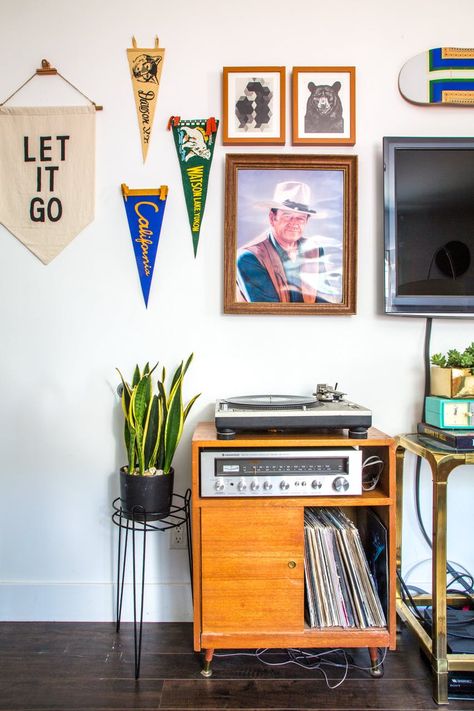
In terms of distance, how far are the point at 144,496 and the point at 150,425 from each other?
0.80ft

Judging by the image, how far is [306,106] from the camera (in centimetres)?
175

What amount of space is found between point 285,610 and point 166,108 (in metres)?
1.81

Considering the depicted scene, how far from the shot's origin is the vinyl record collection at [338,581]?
1.41 metres

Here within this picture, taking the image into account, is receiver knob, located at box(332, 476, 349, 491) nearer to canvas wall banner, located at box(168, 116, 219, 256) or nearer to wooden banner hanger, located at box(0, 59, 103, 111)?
canvas wall banner, located at box(168, 116, 219, 256)

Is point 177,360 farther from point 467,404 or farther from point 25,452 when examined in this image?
point 467,404

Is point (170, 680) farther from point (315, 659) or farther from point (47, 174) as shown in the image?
point (47, 174)

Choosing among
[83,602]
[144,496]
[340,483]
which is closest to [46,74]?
[144,496]

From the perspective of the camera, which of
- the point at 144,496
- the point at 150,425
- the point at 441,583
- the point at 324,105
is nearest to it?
the point at 441,583

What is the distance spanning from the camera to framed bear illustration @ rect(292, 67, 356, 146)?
1751 millimetres

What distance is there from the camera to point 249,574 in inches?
54.9

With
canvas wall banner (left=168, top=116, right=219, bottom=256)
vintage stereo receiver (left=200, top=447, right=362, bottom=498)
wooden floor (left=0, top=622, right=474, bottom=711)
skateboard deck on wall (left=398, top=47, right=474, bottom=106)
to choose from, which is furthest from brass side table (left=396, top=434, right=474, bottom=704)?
skateboard deck on wall (left=398, top=47, right=474, bottom=106)

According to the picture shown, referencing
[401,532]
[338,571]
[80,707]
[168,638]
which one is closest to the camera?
[80,707]

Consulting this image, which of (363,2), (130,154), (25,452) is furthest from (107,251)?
(363,2)

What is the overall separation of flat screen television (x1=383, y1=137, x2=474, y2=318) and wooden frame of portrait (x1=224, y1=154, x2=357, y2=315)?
0.47 feet
